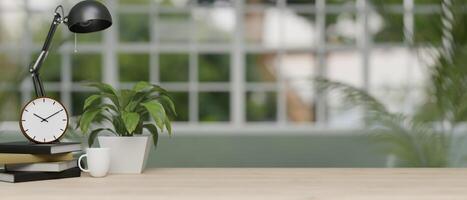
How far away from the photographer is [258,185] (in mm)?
2068

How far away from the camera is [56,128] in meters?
2.28

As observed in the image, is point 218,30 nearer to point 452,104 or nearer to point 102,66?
point 102,66

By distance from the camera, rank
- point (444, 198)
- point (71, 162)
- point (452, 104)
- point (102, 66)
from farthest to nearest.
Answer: point (102, 66) → point (452, 104) → point (71, 162) → point (444, 198)

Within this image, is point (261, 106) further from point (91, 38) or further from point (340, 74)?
point (91, 38)

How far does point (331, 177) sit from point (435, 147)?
238 centimetres

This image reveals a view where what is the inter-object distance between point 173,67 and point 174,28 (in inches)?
13.1

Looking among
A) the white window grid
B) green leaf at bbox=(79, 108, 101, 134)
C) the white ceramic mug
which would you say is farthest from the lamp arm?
the white window grid

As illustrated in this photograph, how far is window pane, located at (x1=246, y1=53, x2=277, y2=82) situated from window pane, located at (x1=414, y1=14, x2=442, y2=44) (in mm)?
1627

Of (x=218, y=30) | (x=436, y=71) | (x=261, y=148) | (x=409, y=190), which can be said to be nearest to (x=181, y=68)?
(x=218, y=30)

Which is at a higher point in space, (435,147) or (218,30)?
(218,30)

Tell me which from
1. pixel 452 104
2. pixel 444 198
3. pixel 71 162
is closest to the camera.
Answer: pixel 444 198

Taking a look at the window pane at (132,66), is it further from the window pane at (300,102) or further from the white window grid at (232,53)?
the window pane at (300,102)

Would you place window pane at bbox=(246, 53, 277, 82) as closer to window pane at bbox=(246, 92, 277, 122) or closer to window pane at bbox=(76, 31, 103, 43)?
window pane at bbox=(246, 92, 277, 122)

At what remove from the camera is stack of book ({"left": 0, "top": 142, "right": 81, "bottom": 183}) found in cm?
213
